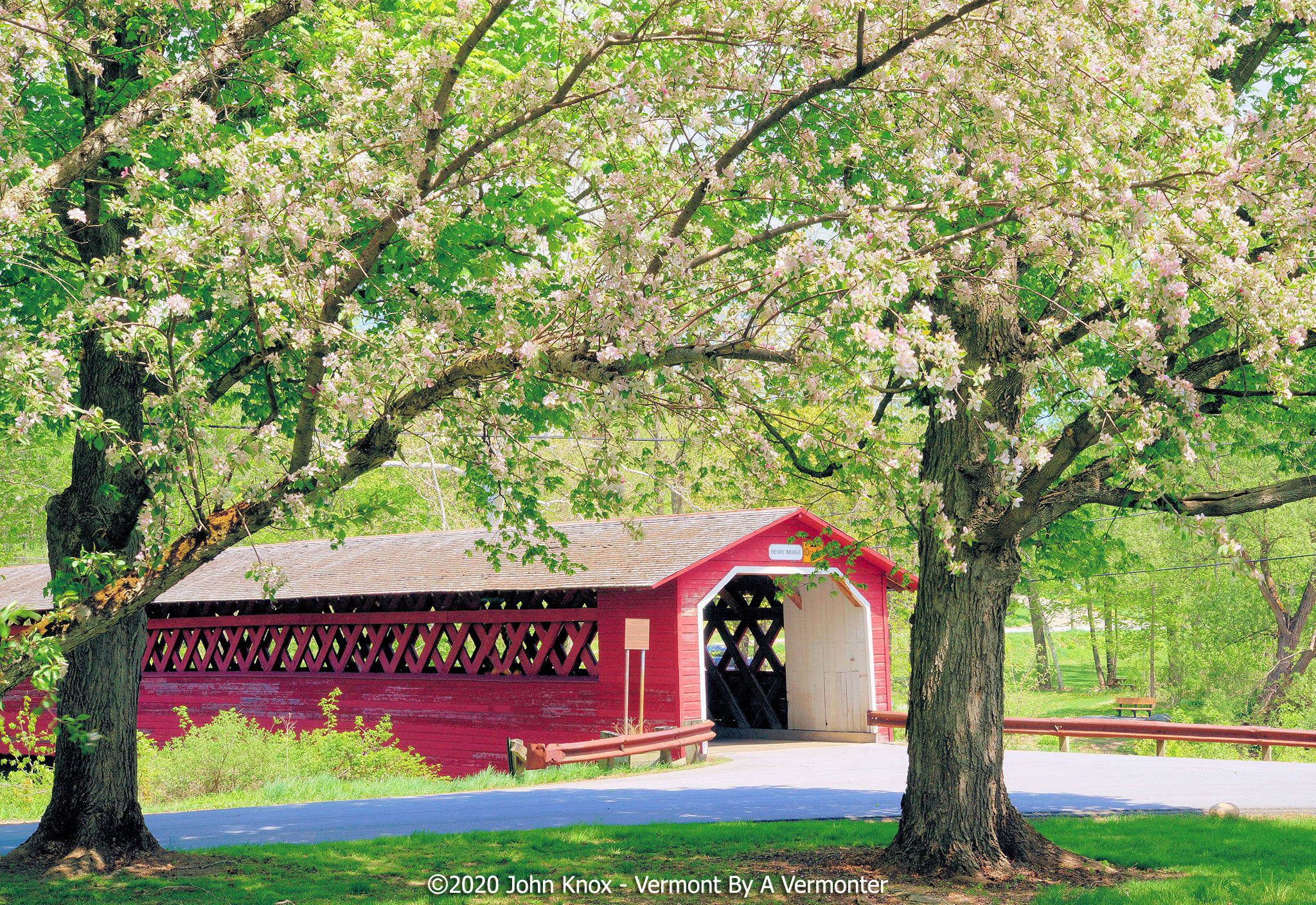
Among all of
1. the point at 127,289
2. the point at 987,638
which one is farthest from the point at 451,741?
the point at 127,289

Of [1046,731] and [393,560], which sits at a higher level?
[393,560]

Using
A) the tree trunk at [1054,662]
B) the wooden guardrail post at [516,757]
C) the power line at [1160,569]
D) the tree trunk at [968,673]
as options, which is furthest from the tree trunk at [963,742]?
the tree trunk at [1054,662]

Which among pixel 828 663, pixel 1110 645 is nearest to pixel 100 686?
pixel 828 663

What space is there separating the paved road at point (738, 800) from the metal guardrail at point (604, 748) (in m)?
0.48

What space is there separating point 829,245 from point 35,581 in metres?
28.1

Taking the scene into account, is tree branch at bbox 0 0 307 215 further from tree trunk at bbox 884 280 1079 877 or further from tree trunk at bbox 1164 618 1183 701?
tree trunk at bbox 1164 618 1183 701

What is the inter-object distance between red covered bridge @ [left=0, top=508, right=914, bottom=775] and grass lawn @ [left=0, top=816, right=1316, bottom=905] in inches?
264

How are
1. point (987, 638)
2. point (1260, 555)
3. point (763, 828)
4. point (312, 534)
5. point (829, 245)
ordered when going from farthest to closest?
1. point (312, 534)
2. point (1260, 555)
3. point (763, 828)
4. point (987, 638)
5. point (829, 245)

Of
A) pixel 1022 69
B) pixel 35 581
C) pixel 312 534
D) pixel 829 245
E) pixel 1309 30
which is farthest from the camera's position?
pixel 312 534

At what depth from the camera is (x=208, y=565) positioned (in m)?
25.1

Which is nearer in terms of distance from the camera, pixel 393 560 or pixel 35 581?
pixel 393 560

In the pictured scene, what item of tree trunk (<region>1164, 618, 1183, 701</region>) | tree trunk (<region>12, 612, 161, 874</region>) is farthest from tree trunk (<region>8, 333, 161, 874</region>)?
tree trunk (<region>1164, 618, 1183, 701</region>)

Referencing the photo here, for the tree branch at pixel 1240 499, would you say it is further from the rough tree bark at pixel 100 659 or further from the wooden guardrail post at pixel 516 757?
the wooden guardrail post at pixel 516 757

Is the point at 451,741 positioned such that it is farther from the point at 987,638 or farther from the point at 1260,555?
the point at 1260,555
